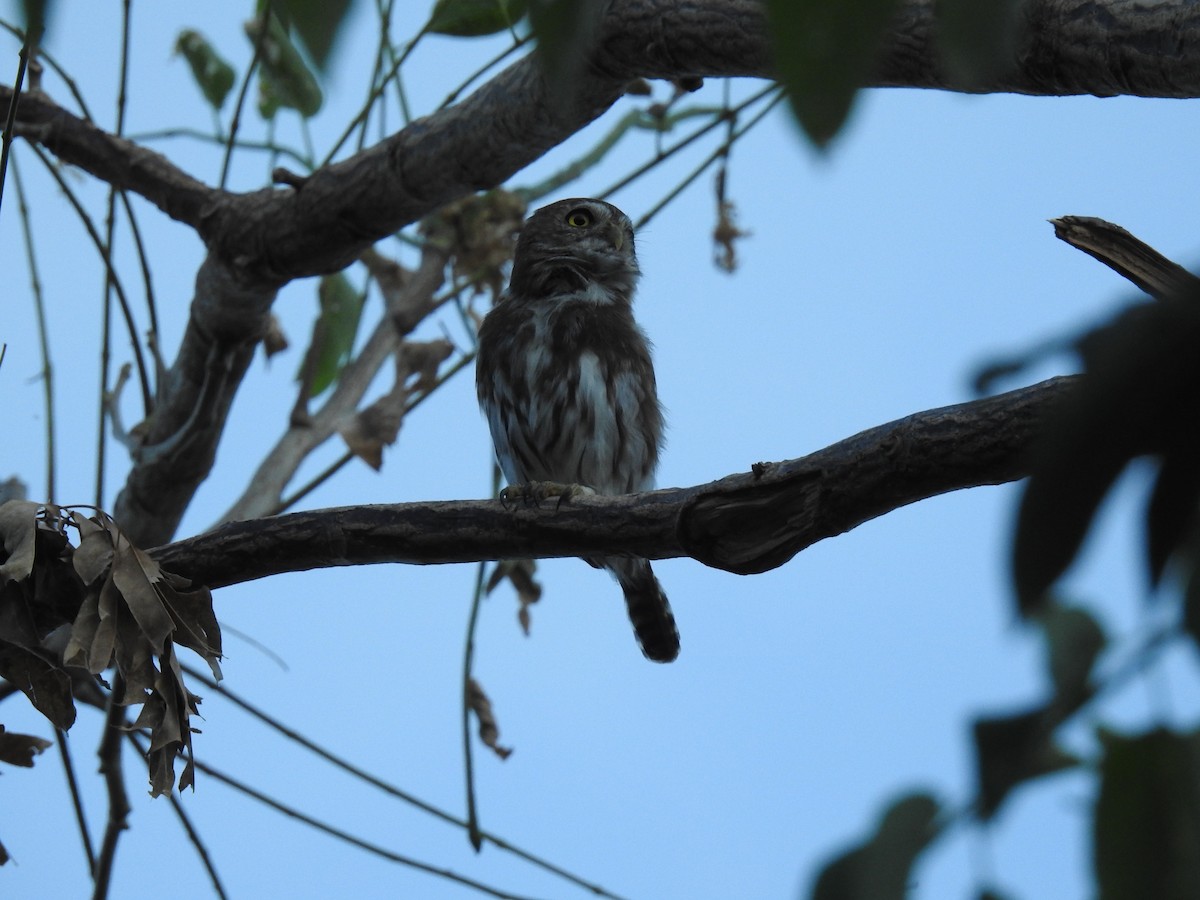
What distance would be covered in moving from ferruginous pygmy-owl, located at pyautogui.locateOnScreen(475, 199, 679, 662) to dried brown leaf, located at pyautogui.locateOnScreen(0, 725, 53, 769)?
198cm

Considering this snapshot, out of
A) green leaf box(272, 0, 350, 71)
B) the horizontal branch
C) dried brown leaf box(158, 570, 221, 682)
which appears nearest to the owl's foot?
the horizontal branch

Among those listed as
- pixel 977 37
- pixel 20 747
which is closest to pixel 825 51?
pixel 977 37

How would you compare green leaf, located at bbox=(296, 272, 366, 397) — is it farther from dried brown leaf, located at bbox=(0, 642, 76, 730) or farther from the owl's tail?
dried brown leaf, located at bbox=(0, 642, 76, 730)

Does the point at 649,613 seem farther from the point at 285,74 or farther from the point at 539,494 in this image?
the point at 285,74

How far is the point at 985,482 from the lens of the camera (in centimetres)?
250

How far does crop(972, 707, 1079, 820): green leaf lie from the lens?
28.3 inches

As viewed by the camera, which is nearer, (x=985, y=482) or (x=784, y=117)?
(x=784, y=117)

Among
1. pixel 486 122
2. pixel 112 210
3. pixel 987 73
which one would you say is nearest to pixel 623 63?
pixel 486 122

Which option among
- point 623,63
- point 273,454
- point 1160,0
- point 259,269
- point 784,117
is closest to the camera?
point 784,117

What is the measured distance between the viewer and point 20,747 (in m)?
3.08

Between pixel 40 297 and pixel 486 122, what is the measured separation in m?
1.62

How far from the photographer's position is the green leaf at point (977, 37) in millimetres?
704

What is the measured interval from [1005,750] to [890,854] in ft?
0.31

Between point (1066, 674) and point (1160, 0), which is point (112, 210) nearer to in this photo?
point (1160, 0)
